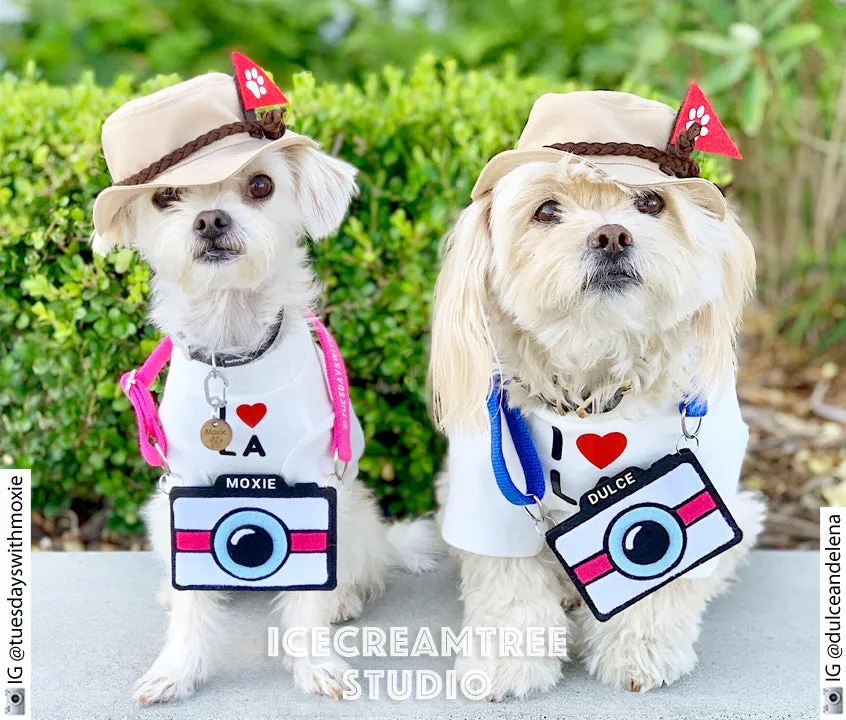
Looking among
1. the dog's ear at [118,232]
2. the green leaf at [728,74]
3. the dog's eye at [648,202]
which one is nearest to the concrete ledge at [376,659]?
the dog's ear at [118,232]

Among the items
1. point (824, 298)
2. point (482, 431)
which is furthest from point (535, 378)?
point (824, 298)

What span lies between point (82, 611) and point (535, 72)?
4.28 meters

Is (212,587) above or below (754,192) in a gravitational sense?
below

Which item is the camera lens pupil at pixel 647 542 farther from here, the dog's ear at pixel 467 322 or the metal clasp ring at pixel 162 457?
the metal clasp ring at pixel 162 457

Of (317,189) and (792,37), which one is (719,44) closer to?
(792,37)

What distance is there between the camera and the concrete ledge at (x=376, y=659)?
2.55 meters

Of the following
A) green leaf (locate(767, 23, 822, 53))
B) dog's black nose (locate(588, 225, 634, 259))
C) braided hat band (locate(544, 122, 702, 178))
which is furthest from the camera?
green leaf (locate(767, 23, 822, 53))

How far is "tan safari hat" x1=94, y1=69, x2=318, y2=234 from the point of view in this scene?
2.32m

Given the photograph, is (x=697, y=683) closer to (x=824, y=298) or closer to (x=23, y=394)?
(x=23, y=394)

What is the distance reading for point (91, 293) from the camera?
3268 mm

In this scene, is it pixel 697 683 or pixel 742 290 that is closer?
pixel 742 290

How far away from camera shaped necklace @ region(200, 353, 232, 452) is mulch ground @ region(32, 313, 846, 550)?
4.72 ft

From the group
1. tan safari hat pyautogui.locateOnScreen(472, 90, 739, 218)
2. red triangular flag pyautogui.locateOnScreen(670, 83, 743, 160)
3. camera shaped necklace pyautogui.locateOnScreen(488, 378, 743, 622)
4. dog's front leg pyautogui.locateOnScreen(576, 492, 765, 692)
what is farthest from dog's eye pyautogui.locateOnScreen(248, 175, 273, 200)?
dog's front leg pyautogui.locateOnScreen(576, 492, 765, 692)

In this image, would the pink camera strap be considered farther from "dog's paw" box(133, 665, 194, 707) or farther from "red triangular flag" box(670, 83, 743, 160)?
"red triangular flag" box(670, 83, 743, 160)
